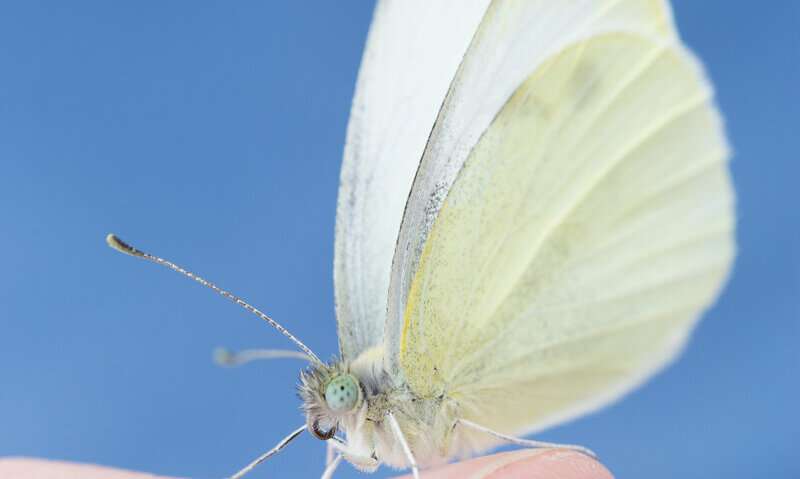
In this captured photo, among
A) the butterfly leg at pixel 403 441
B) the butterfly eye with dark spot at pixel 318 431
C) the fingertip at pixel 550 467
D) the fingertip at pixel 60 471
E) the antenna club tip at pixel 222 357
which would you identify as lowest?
the fingertip at pixel 550 467

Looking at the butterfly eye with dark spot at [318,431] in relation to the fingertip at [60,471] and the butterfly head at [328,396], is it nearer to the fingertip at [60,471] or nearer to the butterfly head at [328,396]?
the butterfly head at [328,396]

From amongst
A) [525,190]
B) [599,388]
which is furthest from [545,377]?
[525,190]

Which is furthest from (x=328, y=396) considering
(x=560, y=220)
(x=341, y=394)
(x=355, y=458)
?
(x=560, y=220)

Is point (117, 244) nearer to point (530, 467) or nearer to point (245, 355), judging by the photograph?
point (245, 355)

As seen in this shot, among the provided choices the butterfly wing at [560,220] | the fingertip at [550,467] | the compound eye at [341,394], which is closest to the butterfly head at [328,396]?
the compound eye at [341,394]

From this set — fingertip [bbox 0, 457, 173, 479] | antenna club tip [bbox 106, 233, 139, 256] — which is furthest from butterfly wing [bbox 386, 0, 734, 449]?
fingertip [bbox 0, 457, 173, 479]

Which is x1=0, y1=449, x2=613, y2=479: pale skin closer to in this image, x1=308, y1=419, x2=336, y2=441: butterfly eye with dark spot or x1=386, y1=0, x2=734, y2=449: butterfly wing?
x1=386, y1=0, x2=734, y2=449: butterfly wing
